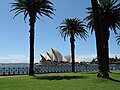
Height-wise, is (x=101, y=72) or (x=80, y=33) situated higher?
(x=80, y=33)

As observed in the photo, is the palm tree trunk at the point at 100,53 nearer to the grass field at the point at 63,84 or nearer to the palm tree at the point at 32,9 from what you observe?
the grass field at the point at 63,84

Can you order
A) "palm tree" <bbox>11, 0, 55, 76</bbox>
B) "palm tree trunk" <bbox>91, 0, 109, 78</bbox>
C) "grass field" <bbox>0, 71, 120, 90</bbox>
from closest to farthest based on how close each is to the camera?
"grass field" <bbox>0, 71, 120, 90</bbox>
"palm tree trunk" <bbox>91, 0, 109, 78</bbox>
"palm tree" <bbox>11, 0, 55, 76</bbox>

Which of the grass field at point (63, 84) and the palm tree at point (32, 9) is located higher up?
the palm tree at point (32, 9)

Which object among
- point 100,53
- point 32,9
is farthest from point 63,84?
point 32,9

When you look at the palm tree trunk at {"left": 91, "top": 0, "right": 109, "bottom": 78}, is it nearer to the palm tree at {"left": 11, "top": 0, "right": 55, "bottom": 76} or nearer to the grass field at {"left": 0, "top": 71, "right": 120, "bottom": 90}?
the grass field at {"left": 0, "top": 71, "right": 120, "bottom": 90}

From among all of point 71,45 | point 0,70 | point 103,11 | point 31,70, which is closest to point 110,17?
point 103,11

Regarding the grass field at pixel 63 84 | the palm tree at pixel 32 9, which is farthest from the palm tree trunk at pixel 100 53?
the palm tree at pixel 32 9

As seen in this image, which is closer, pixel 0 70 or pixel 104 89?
pixel 104 89

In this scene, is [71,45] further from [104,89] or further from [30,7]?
[104,89]

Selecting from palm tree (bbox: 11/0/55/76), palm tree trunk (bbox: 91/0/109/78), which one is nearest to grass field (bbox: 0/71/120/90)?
palm tree trunk (bbox: 91/0/109/78)

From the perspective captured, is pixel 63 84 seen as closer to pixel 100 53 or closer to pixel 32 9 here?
pixel 100 53

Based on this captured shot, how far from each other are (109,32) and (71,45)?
30.6ft

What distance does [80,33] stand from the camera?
185 ft

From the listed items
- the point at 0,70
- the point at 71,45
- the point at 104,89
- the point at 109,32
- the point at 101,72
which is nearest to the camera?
the point at 104,89
